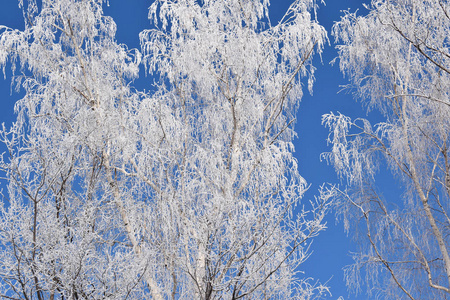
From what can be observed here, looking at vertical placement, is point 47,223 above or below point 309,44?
below

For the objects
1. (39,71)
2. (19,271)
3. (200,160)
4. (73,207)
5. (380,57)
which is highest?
(380,57)

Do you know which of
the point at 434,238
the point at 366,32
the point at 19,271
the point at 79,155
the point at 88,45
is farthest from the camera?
the point at 366,32

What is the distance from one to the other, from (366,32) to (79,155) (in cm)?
426

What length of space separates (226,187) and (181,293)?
3.72ft

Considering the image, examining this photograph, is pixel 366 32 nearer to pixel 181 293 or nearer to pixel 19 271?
pixel 181 293

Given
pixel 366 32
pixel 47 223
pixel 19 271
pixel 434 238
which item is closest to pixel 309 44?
pixel 366 32

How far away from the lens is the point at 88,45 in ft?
21.4

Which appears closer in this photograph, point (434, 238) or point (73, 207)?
point (73, 207)

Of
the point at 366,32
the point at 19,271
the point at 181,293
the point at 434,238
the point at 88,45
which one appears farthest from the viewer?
the point at 366,32

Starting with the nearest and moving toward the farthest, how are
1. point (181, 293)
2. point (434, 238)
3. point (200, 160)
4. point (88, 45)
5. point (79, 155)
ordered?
point (181, 293) < point (79, 155) < point (200, 160) < point (434, 238) < point (88, 45)

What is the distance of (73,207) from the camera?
15.8ft

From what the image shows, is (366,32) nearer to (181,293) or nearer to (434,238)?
(434,238)

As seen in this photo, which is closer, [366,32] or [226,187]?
[226,187]

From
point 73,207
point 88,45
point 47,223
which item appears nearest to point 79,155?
point 73,207
